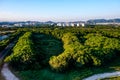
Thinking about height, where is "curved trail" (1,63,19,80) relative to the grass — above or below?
above

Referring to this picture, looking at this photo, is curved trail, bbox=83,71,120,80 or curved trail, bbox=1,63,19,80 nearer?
curved trail, bbox=1,63,19,80

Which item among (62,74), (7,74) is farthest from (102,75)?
(7,74)

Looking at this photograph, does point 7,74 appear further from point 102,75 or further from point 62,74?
point 102,75

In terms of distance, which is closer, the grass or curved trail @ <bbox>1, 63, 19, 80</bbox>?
curved trail @ <bbox>1, 63, 19, 80</bbox>

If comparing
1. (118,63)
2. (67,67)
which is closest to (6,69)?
(67,67)

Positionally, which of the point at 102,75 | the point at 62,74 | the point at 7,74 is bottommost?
the point at 102,75

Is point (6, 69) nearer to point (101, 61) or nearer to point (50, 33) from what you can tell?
point (101, 61)

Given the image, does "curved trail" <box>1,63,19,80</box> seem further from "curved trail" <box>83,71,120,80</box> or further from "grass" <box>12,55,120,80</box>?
"curved trail" <box>83,71,120,80</box>

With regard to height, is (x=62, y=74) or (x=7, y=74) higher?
(x=7, y=74)

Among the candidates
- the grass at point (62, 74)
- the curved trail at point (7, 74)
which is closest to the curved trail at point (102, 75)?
the grass at point (62, 74)

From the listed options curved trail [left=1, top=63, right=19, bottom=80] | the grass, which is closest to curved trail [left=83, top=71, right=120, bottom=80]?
the grass

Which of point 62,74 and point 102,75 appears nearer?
point 102,75

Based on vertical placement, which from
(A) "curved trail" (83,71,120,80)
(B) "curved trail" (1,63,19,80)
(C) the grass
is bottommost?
(A) "curved trail" (83,71,120,80)
